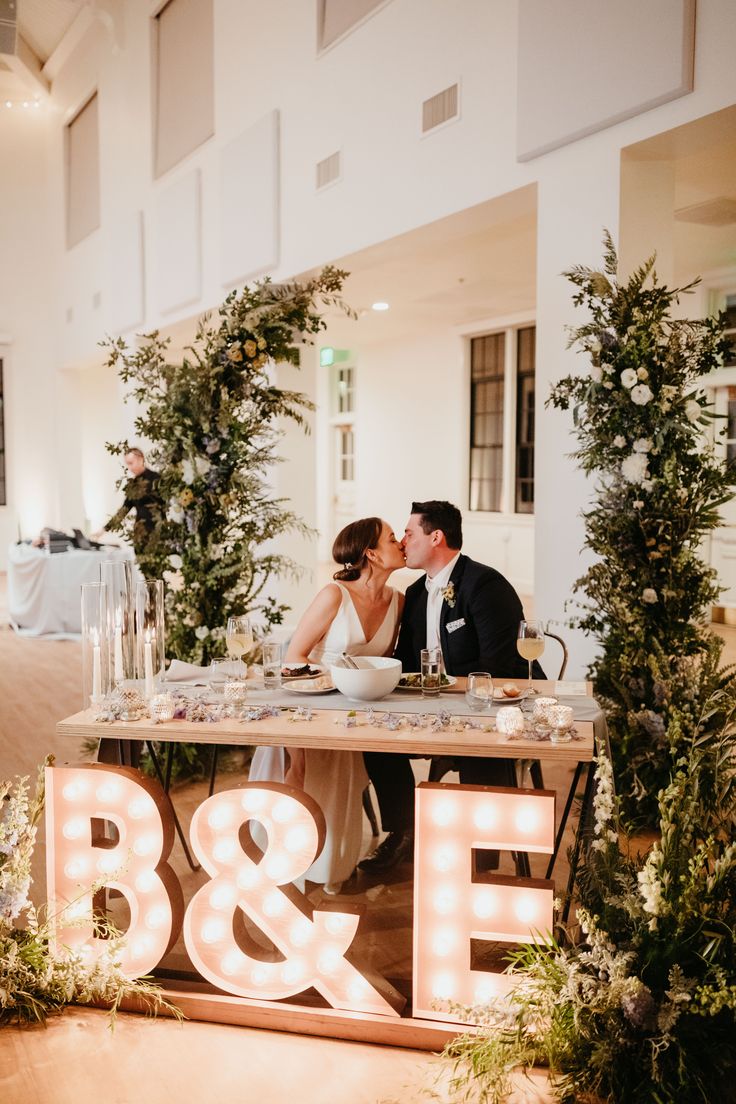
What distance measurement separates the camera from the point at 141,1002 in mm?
2500

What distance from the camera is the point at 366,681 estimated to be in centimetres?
274

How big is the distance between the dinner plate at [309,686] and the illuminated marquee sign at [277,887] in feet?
1.62

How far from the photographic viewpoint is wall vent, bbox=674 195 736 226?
20.6 ft

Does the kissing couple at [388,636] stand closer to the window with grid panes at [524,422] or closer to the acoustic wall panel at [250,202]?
the acoustic wall panel at [250,202]

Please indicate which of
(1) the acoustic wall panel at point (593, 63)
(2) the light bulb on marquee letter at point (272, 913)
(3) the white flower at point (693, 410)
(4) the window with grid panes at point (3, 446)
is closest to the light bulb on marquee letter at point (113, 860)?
(2) the light bulb on marquee letter at point (272, 913)

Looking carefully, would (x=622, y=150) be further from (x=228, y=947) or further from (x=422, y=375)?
(x=422, y=375)

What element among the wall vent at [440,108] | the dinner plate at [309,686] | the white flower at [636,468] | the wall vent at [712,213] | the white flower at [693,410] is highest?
the wall vent at [440,108]

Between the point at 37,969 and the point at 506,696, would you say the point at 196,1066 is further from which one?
the point at 506,696

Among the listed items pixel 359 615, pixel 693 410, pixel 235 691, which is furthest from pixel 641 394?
pixel 235 691

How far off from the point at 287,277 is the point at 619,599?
4.49 meters

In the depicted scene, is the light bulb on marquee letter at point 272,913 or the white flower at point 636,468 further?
the white flower at point 636,468

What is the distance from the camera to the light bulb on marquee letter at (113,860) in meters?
2.46

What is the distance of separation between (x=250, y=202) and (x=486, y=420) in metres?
5.32

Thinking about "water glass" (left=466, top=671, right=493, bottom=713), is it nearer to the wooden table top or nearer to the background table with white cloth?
the wooden table top
